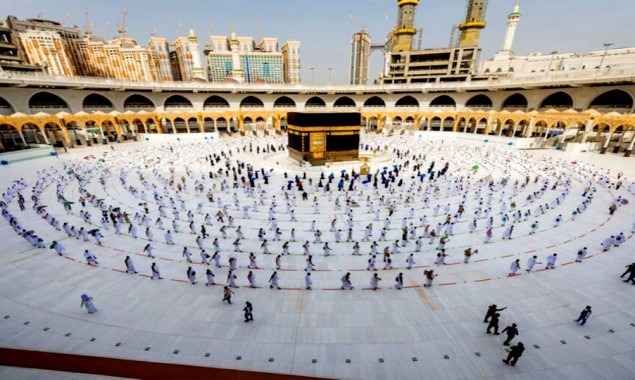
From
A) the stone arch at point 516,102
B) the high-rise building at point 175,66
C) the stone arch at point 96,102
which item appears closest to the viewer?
the stone arch at point 96,102

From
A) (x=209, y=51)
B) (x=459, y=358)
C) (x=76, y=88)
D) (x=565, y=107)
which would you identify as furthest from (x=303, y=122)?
(x=209, y=51)

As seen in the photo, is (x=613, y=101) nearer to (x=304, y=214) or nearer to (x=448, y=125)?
(x=448, y=125)

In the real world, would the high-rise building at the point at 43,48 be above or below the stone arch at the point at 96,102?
→ above

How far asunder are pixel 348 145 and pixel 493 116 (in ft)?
86.1

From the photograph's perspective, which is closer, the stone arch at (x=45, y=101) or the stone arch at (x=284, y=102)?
the stone arch at (x=45, y=101)

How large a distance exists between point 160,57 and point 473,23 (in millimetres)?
131149

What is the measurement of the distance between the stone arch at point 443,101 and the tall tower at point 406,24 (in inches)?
833

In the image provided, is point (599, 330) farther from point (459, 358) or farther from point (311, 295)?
point (311, 295)

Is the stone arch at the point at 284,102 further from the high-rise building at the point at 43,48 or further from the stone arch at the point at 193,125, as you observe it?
the high-rise building at the point at 43,48

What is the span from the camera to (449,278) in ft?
30.5

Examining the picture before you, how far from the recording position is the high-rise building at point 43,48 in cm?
6575

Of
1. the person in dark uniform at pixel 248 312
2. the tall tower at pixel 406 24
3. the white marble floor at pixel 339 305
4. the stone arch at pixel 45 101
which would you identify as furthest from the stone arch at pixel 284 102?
the person in dark uniform at pixel 248 312

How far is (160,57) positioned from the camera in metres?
126

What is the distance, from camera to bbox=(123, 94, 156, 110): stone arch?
A: 4513 centimetres
